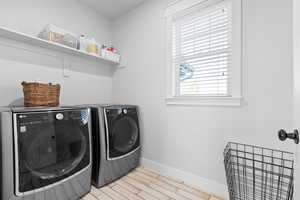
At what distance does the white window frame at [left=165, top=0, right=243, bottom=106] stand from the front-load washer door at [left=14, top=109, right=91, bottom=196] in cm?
103

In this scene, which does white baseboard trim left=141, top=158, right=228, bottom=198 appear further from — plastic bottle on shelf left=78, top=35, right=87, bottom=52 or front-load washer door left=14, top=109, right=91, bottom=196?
plastic bottle on shelf left=78, top=35, right=87, bottom=52

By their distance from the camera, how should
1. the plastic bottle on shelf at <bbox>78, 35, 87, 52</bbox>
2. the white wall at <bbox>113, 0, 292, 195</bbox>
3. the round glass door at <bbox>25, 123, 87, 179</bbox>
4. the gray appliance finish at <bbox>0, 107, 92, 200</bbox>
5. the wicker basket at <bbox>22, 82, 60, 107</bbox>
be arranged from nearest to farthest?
the gray appliance finish at <bbox>0, 107, 92, 200</bbox>, the round glass door at <bbox>25, 123, 87, 179</bbox>, the white wall at <bbox>113, 0, 292, 195</bbox>, the wicker basket at <bbox>22, 82, 60, 107</bbox>, the plastic bottle on shelf at <bbox>78, 35, 87, 52</bbox>

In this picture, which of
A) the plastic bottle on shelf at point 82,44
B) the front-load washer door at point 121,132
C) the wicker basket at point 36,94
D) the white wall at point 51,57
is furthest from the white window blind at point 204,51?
the wicker basket at point 36,94

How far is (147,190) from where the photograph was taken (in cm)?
→ 150

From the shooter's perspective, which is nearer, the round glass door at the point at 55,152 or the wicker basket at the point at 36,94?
the round glass door at the point at 55,152

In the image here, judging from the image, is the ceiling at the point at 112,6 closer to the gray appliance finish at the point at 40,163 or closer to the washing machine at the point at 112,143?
the washing machine at the point at 112,143

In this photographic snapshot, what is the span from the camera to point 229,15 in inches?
55.2

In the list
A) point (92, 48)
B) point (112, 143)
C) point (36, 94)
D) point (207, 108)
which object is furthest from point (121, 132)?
point (92, 48)

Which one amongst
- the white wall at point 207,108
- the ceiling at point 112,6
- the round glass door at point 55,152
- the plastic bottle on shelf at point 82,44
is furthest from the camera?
the ceiling at point 112,6

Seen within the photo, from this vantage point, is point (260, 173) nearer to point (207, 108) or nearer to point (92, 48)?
point (207, 108)

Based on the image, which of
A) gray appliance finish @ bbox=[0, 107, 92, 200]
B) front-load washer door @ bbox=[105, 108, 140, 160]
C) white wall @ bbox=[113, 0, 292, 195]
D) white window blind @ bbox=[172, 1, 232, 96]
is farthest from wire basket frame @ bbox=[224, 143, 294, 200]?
gray appliance finish @ bbox=[0, 107, 92, 200]

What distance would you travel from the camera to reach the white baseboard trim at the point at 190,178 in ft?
4.65

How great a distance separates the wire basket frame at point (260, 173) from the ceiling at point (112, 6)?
7.41ft

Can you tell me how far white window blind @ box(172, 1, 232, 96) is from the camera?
1.45 metres
